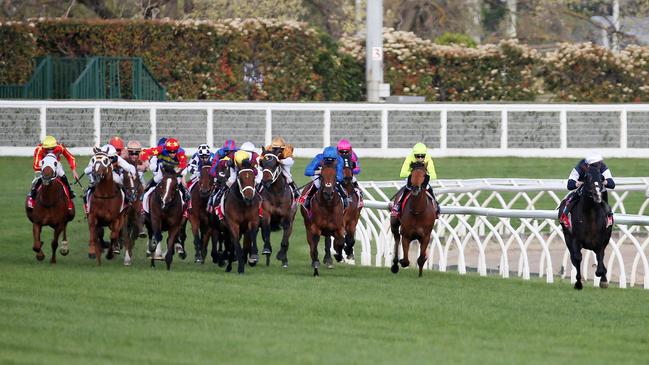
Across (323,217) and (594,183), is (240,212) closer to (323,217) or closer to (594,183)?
(323,217)

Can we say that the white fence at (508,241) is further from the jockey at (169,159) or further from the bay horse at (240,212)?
the jockey at (169,159)

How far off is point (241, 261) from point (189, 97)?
58.1 ft

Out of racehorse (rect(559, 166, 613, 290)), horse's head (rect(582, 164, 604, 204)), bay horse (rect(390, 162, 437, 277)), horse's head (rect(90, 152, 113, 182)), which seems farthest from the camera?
horse's head (rect(90, 152, 113, 182))

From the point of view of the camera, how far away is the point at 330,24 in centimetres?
4859

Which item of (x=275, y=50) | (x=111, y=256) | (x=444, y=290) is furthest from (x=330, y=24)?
(x=444, y=290)

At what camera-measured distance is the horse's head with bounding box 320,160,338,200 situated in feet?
53.3

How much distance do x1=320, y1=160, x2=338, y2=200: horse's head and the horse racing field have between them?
2.84 ft

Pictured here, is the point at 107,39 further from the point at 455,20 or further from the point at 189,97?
the point at 455,20

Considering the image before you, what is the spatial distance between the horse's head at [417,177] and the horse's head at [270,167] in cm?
159

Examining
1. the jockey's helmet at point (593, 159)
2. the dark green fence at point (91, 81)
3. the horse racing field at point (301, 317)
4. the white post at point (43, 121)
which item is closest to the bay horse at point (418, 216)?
the horse racing field at point (301, 317)

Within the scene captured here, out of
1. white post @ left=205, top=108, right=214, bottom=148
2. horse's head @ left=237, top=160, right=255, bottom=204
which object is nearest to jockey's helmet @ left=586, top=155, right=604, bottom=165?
→ horse's head @ left=237, top=160, right=255, bottom=204

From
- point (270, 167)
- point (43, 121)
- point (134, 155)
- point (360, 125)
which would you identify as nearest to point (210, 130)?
point (360, 125)

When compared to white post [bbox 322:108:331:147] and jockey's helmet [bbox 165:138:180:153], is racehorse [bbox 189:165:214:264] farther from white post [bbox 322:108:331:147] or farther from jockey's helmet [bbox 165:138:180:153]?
white post [bbox 322:108:331:147]

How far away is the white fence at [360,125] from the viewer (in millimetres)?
29844
